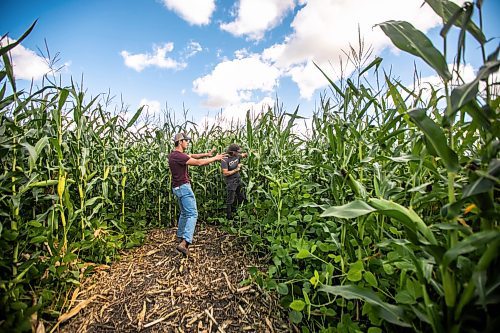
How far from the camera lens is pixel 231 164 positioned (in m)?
4.25

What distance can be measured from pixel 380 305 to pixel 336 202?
2.64 ft

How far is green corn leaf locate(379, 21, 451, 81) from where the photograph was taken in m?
1.11

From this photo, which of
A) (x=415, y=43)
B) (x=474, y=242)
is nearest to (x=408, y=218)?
(x=474, y=242)

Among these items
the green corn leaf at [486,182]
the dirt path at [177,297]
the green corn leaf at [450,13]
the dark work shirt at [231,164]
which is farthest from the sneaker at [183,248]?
the green corn leaf at [450,13]

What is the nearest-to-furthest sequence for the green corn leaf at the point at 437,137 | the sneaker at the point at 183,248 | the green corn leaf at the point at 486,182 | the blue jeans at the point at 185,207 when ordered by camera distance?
the green corn leaf at the point at 486,182 → the green corn leaf at the point at 437,137 → the sneaker at the point at 183,248 → the blue jeans at the point at 185,207

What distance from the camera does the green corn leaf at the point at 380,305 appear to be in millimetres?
1250

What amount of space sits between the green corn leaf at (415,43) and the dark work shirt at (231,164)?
3175 millimetres

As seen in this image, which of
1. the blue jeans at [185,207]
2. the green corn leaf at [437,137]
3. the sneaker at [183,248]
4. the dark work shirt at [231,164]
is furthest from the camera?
the dark work shirt at [231,164]

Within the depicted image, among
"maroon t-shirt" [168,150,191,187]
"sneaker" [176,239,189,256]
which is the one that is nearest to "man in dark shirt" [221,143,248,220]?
"maroon t-shirt" [168,150,191,187]

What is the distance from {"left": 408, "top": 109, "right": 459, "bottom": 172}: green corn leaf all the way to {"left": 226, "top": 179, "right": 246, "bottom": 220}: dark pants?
333cm

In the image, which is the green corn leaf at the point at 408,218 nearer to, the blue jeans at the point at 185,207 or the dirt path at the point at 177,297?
the dirt path at the point at 177,297

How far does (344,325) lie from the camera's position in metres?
1.71

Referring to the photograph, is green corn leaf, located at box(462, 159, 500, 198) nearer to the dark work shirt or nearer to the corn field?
the corn field

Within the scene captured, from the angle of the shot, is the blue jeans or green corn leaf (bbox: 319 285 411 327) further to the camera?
the blue jeans
